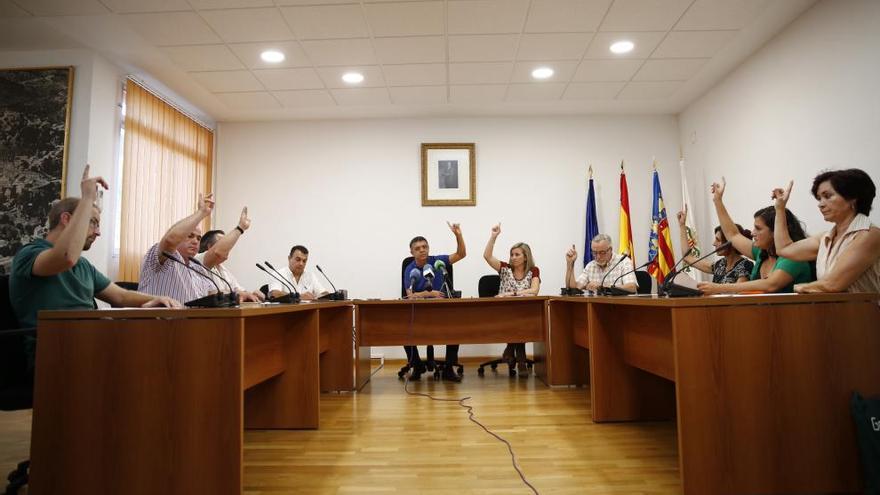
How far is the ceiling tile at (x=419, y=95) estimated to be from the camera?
485 cm

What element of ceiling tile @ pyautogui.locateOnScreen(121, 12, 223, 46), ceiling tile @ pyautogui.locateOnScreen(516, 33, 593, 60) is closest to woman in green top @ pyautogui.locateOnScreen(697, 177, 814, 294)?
ceiling tile @ pyautogui.locateOnScreen(516, 33, 593, 60)

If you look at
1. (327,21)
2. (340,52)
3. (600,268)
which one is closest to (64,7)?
(327,21)

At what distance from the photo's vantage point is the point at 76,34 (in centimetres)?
373

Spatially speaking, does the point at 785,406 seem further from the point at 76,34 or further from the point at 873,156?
the point at 76,34

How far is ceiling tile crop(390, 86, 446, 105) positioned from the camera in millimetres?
4852

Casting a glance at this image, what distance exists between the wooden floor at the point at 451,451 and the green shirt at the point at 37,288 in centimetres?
76

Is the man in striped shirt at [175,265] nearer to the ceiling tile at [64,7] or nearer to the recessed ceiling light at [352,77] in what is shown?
the ceiling tile at [64,7]

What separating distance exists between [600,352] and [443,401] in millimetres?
1144

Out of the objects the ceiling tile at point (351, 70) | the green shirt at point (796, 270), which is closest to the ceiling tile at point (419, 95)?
the ceiling tile at point (351, 70)

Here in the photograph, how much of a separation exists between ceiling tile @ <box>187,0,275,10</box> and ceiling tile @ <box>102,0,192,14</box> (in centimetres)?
8

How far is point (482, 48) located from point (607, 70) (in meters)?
1.23

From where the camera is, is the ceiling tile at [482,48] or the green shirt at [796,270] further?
the ceiling tile at [482,48]

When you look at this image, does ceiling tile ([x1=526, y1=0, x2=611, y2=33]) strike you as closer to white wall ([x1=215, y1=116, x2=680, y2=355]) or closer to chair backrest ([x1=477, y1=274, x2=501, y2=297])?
white wall ([x1=215, y1=116, x2=680, y2=355])

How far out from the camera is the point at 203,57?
4094 millimetres
